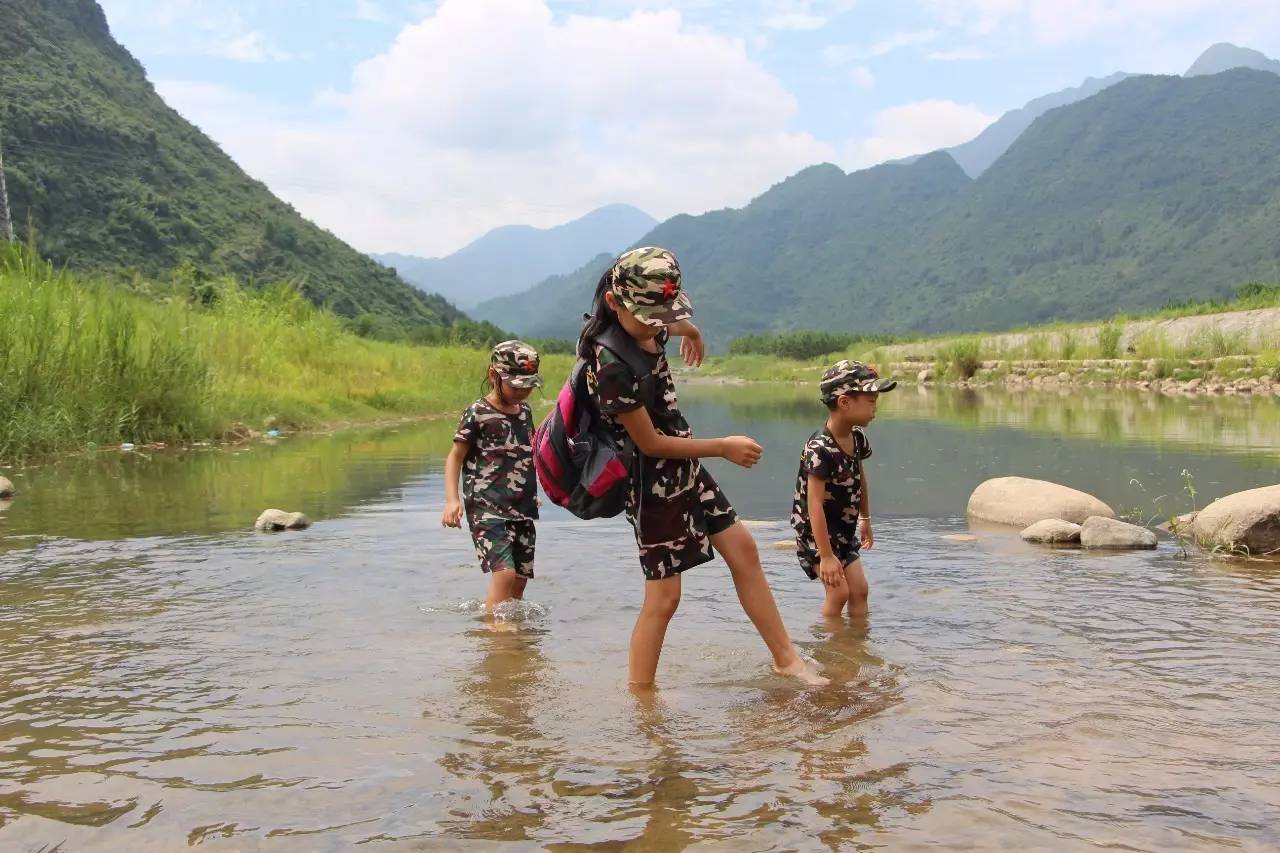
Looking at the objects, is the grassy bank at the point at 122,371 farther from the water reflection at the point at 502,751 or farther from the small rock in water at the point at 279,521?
the water reflection at the point at 502,751

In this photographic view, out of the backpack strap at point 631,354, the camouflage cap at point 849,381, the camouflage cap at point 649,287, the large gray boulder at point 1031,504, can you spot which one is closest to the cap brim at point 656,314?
the camouflage cap at point 649,287

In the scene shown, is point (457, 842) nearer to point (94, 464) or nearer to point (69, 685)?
point (69, 685)

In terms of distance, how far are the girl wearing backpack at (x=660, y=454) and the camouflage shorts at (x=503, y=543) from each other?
1.55 meters

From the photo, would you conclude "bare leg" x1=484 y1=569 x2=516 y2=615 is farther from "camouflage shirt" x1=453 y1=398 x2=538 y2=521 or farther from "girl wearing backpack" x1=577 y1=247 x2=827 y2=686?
"girl wearing backpack" x1=577 y1=247 x2=827 y2=686

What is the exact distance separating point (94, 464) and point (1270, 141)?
15336cm

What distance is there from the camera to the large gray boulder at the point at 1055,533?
7430 millimetres

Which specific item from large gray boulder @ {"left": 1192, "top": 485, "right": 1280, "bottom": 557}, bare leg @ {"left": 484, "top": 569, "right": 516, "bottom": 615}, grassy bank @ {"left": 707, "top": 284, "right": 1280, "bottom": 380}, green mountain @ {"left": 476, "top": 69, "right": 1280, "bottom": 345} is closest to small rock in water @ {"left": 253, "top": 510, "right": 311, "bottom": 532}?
bare leg @ {"left": 484, "top": 569, "right": 516, "bottom": 615}

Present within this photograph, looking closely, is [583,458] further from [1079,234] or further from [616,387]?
[1079,234]

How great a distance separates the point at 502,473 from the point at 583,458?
182cm

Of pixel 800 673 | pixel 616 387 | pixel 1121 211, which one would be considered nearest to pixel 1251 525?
pixel 800 673

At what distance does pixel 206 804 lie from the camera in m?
2.93

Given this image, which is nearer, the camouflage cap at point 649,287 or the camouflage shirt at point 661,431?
the camouflage cap at point 649,287

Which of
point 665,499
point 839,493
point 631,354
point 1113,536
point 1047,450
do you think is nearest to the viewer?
point 631,354

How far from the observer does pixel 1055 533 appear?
7.44m
